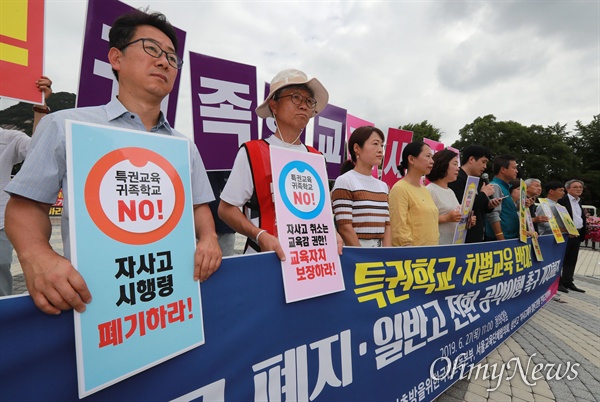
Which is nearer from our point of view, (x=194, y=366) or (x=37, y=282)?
(x=37, y=282)

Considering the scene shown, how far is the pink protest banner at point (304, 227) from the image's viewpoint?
1.39 m

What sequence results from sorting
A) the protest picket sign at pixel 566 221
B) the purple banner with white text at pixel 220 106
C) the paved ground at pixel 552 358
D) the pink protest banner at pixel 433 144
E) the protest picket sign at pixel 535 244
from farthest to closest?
the pink protest banner at pixel 433 144 → the protest picket sign at pixel 566 221 → the protest picket sign at pixel 535 244 → the purple banner with white text at pixel 220 106 → the paved ground at pixel 552 358

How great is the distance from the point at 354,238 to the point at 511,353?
218 cm

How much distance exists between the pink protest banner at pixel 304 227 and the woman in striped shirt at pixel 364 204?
752mm

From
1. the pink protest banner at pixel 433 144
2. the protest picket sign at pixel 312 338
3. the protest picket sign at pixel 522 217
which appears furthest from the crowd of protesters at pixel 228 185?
the pink protest banner at pixel 433 144

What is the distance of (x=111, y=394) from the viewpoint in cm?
90

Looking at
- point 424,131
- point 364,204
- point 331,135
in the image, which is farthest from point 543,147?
point 364,204

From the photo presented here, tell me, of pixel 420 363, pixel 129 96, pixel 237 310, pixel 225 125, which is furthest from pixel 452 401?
pixel 225 125

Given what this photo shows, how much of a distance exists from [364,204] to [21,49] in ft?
7.64

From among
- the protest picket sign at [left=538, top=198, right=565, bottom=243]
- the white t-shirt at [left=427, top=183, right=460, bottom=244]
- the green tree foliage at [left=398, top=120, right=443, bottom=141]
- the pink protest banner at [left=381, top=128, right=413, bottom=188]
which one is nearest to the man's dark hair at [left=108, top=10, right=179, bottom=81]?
the white t-shirt at [left=427, top=183, right=460, bottom=244]

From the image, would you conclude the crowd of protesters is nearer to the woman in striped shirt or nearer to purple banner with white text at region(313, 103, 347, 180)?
the woman in striped shirt

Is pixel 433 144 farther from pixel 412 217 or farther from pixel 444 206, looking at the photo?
pixel 412 217

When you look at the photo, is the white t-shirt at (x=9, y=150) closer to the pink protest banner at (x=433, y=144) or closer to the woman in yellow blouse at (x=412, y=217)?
the woman in yellow blouse at (x=412, y=217)

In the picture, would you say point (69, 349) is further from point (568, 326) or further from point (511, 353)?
point (568, 326)
